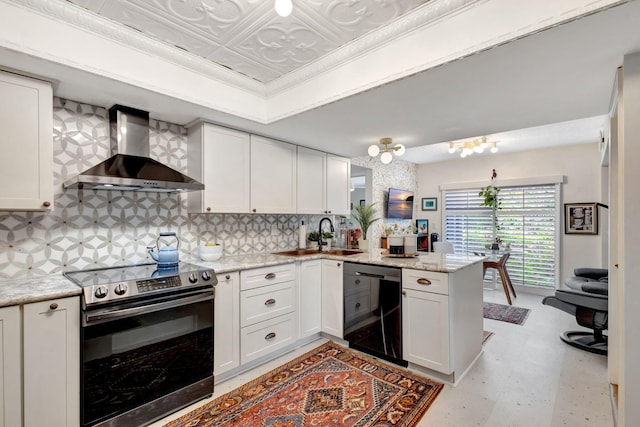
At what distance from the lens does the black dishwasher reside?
273 cm

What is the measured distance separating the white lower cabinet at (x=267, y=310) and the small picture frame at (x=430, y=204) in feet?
15.2

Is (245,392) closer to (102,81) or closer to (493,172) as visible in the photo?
(102,81)

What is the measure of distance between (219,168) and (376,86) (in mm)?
1595

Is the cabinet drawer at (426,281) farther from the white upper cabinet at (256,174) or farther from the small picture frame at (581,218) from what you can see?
the small picture frame at (581,218)

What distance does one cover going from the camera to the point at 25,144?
1.86 meters

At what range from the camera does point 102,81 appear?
76.3 inches

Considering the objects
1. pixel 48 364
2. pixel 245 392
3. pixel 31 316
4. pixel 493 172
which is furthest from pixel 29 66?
pixel 493 172

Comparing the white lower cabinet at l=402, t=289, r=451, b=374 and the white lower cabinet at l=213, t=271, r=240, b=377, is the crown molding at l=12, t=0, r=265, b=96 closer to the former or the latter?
the white lower cabinet at l=213, t=271, r=240, b=377

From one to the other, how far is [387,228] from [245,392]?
4.19 metres

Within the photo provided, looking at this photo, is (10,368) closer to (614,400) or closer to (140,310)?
(140,310)

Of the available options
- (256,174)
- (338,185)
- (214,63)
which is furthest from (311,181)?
(214,63)

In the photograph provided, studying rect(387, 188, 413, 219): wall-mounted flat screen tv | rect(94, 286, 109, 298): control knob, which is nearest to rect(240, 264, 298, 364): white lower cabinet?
rect(94, 286, 109, 298): control knob

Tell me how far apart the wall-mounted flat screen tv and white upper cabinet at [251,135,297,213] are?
113 inches

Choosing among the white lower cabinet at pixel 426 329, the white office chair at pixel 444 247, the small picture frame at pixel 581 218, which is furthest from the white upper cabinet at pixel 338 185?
the small picture frame at pixel 581 218
